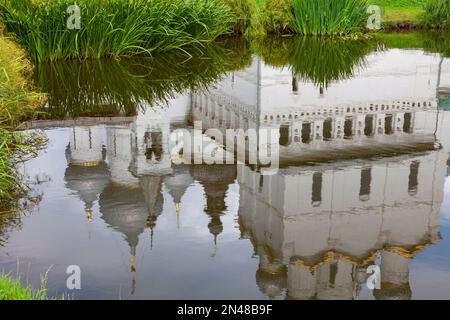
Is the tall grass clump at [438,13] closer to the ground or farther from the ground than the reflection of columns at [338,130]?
farther from the ground

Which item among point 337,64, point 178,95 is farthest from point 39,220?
point 337,64

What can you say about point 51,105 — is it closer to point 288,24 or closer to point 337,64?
point 337,64

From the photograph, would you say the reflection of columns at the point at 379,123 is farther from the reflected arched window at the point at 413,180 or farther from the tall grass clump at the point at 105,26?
the tall grass clump at the point at 105,26

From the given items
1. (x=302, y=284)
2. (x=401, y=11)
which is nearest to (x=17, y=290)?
(x=302, y=284)

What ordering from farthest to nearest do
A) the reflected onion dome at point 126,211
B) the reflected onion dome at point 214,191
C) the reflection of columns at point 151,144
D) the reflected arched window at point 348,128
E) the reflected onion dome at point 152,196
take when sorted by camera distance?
the reflected arched window at point 348,128, the reflection of columns at point 151,144, the reflected onion dome at point 152,196, the reflected onion dome at point 214,191, the reflected onion dome at point 126,211

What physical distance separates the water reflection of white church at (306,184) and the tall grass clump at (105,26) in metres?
3.78

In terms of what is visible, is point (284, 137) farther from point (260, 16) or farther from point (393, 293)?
point (260, 16)

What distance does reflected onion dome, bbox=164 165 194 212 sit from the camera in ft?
41.6

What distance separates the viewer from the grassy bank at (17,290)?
8031 mm

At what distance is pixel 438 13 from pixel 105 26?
2384 cm

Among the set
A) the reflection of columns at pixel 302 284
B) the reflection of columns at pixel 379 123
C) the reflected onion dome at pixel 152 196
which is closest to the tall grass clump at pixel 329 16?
the reflection of columns at pixel 379 123

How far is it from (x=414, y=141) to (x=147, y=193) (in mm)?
9079

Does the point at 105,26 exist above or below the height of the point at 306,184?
above

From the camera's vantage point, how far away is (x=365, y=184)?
45.2ft
